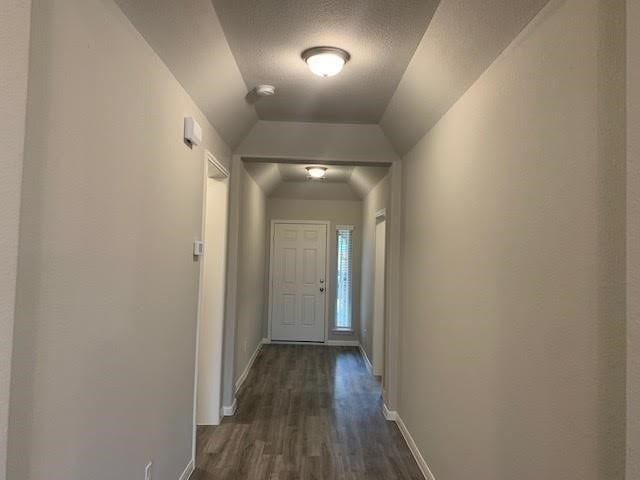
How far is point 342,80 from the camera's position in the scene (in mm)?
2609

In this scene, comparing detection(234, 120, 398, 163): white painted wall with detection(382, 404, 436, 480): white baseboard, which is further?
detection(234, 120, 398, 163): white painted wall

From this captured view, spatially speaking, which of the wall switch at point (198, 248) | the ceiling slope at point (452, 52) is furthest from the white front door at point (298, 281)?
the wall switch at point (198, 248)

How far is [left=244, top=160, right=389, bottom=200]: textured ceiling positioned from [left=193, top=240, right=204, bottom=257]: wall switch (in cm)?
186

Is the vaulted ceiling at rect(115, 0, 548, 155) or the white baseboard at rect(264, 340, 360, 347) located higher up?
the vaulted ceiling at rect(115, 0, 548, 155)

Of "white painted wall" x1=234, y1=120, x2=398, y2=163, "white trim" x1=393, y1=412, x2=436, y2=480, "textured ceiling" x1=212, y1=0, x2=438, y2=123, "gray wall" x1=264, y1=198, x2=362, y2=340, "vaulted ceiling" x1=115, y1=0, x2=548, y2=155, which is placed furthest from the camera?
"gray wall" x1=264, y1=198, x2=362, y2=340

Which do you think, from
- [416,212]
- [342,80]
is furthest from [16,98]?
[416,212]

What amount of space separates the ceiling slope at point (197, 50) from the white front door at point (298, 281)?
3773 mm

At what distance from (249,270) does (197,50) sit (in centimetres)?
315

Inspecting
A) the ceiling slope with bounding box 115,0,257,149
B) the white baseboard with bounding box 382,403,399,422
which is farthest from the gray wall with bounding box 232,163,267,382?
the white baseboard with bounding box 382,403,399,422

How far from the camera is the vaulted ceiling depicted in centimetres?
167

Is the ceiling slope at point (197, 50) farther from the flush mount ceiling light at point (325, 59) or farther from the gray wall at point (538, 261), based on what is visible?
the gray wall at point (538, 261)

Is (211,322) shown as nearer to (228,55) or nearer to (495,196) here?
(228,55)

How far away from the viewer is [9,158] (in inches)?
33.5

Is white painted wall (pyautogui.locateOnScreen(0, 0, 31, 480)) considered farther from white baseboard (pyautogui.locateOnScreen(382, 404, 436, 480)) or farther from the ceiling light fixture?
the ceiling light fixture
